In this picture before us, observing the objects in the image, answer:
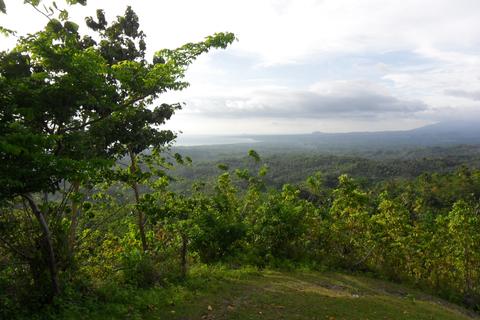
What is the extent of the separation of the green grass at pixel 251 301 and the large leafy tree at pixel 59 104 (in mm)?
1410

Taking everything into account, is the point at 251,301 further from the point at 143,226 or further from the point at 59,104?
the point at 59,104

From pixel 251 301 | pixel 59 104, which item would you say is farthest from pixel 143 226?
pixel 59 104

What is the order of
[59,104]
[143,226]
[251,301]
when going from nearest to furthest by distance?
[59,104], [251,301], [143,226]

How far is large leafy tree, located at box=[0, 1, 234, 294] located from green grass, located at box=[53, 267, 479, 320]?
1.41 meters

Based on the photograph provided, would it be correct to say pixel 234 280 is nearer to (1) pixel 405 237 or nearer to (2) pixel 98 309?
(2) pixel 98 309

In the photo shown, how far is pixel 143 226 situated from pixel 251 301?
4.61 meters

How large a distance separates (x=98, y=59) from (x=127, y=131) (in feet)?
7.96

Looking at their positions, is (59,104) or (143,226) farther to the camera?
(143,226)

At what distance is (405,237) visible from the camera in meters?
16.0

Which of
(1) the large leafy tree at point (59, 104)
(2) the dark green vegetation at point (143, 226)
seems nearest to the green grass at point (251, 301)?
(2) the dark green vegetation at point (143, 226)

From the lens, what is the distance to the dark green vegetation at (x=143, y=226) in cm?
596

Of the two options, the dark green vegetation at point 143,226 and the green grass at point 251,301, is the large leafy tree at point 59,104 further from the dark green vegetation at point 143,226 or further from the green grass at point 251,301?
the green grass at point 251,301

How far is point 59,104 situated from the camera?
617 cm

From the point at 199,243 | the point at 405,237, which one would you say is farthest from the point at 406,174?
the point at 199,243
